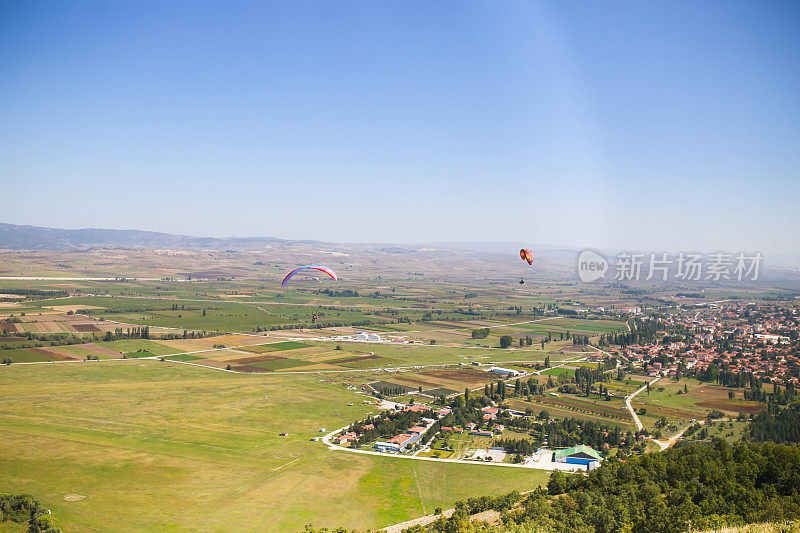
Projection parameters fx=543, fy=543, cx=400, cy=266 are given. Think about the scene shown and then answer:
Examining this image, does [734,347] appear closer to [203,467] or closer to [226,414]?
[226,414]

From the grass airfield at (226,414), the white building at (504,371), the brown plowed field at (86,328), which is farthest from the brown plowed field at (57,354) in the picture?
the white building at (504,371)

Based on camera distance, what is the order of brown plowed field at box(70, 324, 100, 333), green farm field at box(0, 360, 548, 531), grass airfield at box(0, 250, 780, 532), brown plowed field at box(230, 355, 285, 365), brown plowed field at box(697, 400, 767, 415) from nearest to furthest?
green farm field at box(0, 360, 548, 531) → grass airfield at box(0, 250, 780, 532) → brown plowed field at box(697, 400, 767, 415) → brown plowed field at box(230, 355, 285, 365) → brown plowed field at box(70, 324, 100, 333)

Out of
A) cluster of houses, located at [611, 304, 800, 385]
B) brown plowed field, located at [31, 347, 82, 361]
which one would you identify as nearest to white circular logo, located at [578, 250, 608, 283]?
cluster of houses, located at [611, 304, 800, 385]

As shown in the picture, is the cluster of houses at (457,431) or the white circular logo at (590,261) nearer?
the cluster of houses at (457,431)

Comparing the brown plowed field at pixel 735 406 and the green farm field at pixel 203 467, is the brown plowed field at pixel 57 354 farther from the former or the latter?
the brown plowed field at pixel 735 406

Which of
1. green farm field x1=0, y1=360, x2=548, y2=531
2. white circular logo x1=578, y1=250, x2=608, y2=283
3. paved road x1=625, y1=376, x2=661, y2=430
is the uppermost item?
white circular logo x1=578, y1=250, x2=608, y2=283

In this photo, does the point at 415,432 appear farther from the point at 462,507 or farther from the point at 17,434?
the point at 17,434

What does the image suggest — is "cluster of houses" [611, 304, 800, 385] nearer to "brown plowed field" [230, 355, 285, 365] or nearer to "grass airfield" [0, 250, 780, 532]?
"grass airfield" [0, 250, 780, 532]

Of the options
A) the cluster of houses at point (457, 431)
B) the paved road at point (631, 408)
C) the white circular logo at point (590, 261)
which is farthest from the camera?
the white circular logo at point (590, 261)
